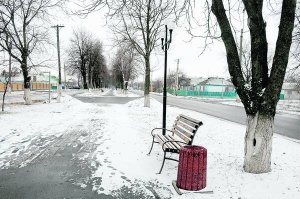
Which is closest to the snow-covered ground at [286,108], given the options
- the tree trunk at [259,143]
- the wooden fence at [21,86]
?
the tree trunk at [259,143]

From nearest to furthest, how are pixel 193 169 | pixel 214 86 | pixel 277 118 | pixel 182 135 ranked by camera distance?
pixel 193 169
pixel 182 135
pixel 277 118
pixel 214 86

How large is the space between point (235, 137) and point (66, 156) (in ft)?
17.8

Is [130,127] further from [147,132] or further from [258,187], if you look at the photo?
[258,187]

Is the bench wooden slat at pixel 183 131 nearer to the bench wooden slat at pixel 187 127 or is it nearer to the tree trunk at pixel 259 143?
the bench wooden slat at pixel 187 127

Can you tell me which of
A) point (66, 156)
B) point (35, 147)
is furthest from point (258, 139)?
point (35, 147)

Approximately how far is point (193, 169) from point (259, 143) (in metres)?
1.45

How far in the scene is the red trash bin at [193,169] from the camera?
3826mm

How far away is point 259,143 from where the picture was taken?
14.2ft

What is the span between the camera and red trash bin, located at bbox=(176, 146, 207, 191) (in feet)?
12.6

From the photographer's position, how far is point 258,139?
14.2 ft

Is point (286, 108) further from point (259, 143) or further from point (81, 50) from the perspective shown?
point (81, 50)

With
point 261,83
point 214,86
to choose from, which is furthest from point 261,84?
point 214,86

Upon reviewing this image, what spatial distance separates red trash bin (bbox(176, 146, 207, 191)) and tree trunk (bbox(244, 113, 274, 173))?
1155 millimetres

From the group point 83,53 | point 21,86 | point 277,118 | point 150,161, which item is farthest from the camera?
point 21,86
